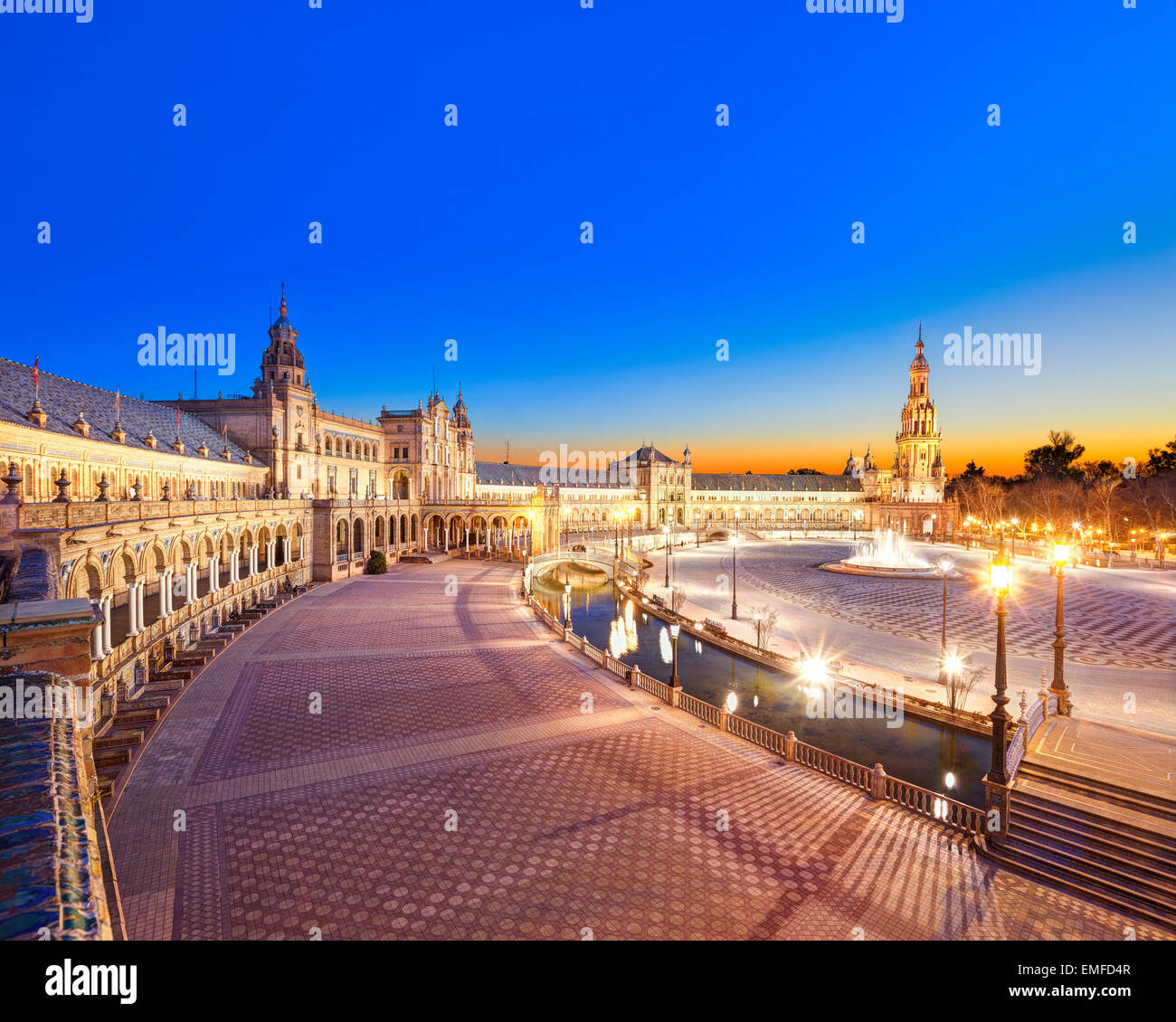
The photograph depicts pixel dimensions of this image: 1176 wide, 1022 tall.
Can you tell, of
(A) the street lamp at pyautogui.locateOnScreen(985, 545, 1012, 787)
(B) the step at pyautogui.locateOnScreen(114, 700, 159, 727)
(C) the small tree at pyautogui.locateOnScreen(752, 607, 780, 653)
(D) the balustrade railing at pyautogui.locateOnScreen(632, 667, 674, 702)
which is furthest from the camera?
(C) the small tree at pyautogui.locateOnScreen(752, 607, 780, 653)

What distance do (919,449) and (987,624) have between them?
9057 cm

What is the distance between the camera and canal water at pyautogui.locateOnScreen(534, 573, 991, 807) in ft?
58.1

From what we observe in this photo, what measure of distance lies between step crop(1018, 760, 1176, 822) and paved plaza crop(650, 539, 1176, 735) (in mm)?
8660

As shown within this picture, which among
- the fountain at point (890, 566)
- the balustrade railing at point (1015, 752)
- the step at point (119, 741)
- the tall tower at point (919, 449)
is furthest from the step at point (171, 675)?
the tall tower at point (919, 449)

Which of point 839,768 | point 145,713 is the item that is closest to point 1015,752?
point 839,768

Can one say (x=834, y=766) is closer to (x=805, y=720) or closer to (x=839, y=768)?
(x=839, y=768)

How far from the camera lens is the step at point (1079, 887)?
368 inches

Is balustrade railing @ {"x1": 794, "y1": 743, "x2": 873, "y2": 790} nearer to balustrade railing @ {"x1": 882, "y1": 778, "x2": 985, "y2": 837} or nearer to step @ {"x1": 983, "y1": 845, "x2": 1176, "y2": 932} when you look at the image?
balustrade railing @ {"x1": 882, "y1": 778, "x2": 985, "y2": 837}

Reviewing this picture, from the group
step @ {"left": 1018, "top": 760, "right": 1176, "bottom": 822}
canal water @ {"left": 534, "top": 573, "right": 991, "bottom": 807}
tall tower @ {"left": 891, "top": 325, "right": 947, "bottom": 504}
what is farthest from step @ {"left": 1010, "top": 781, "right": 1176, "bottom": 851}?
tall tower @ {"left": 891, "top": 325, "right": 947, "bottom": 504}

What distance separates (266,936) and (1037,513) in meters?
106
